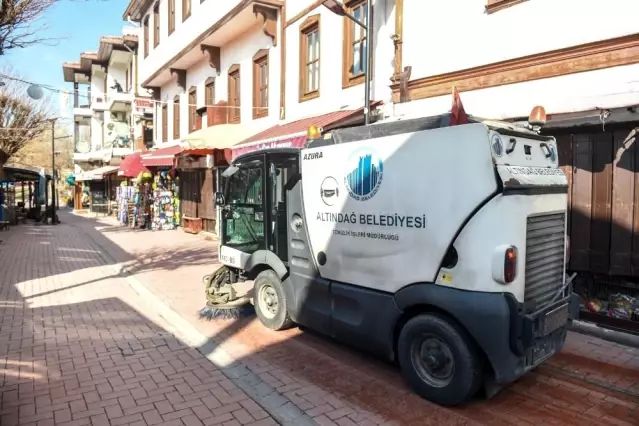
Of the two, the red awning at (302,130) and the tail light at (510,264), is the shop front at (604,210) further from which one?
the red awning at (302,130)

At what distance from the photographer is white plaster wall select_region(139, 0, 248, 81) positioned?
47.1 ft

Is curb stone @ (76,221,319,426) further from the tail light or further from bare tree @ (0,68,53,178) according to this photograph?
bare tree @ (0,68,53,178)

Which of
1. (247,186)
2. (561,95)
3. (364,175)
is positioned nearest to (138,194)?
A: (247,186)

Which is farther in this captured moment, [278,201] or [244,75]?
[244,75]

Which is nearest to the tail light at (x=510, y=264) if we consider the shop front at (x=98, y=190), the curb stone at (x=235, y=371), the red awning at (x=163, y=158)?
the curb stone at (x=235, y=371)

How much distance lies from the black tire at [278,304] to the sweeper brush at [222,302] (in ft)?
1.43

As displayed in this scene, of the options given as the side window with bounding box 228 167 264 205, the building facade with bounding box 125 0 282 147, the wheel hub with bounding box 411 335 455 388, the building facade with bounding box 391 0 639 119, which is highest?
the building facade with bounding box 125 0 282 147

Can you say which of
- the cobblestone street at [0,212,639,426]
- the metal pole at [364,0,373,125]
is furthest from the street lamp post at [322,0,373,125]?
the cobblestone street at [0,212,639,426]

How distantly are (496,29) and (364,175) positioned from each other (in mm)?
3906

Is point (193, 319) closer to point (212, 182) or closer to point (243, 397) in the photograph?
point (243, 397)

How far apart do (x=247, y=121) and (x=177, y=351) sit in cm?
967

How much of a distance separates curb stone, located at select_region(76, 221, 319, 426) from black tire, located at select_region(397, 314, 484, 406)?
102 cm

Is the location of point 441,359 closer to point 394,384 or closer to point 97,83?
point 394,384

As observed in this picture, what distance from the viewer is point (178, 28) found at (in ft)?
57.5
